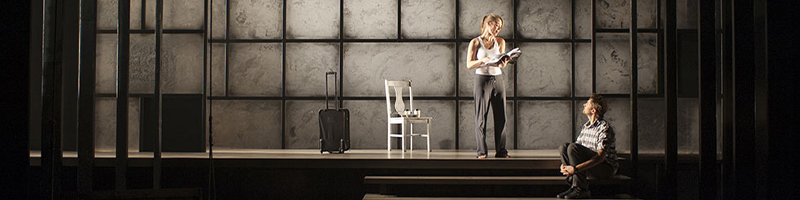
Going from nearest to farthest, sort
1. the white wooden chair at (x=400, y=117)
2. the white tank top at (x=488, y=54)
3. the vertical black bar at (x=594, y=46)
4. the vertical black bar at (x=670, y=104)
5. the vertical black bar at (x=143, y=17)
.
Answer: the vertical black bar at (x=670, y=104) → the white tank top at (x=488, y=54) → the white wooden chair at (x=400, y=117) → the vertical black bar at (x=594, y=46) → the vertical black bar at (x=143, y=17)

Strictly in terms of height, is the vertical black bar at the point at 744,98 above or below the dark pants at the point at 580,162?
above

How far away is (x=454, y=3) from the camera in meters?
7.82

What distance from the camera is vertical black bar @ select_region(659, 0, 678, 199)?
3943mm

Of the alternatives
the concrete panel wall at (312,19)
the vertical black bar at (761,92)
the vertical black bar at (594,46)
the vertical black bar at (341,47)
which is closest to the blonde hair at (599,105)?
the vertical black bar at (761,92)

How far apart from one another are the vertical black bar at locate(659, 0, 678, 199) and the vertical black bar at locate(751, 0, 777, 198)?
0.98 meters

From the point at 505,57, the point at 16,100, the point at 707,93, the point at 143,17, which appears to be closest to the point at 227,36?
the point at 143,17

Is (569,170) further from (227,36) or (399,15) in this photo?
(227,36)

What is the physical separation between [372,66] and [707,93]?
4.82 meters

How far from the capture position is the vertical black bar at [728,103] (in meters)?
3.22

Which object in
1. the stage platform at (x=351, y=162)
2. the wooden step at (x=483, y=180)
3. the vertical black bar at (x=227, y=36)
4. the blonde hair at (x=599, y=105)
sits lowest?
the wooden step at (x=483, y=180)

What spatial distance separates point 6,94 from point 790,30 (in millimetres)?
2879

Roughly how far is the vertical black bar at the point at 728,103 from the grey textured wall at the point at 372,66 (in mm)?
4328

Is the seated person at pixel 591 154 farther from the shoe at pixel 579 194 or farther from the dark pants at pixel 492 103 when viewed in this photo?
the dark pants at pixel 492 103

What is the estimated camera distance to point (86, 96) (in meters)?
4.28
